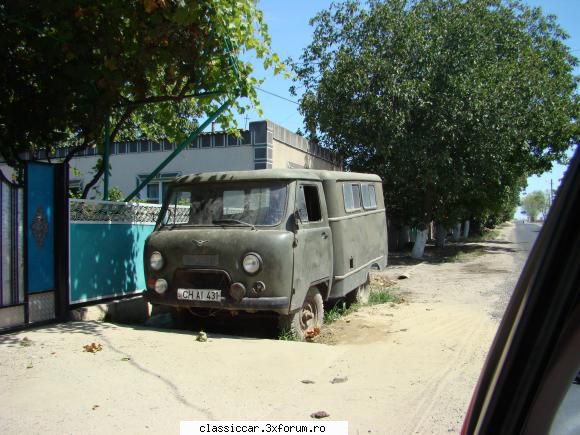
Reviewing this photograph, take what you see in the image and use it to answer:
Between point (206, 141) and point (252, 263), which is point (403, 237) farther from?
point (252, 263)

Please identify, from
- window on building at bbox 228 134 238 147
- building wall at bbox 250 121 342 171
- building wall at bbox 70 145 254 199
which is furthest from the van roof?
window on building at bbox 228 134 238 147

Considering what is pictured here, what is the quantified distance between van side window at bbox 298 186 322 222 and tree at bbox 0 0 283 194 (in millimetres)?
1866

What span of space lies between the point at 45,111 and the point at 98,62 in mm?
1114

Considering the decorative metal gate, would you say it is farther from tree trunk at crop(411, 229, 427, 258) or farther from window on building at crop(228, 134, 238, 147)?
tree trunk at crop(411, 229, 427, 258)

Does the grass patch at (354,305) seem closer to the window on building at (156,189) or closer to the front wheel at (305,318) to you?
the front wheel at (305,318)

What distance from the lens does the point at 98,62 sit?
25.5ft

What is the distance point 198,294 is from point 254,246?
3.05ft

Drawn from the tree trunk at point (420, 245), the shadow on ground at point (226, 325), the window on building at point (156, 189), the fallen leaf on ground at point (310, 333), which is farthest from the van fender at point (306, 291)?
the tree trunk at point (420, 245)

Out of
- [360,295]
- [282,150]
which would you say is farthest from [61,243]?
[282,150]

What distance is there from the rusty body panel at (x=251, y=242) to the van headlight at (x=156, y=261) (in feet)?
0.04

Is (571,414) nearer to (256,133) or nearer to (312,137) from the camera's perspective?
(256,133)

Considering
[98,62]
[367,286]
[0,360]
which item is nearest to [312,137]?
[367,286]

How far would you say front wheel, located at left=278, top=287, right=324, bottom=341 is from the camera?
636 centimetres

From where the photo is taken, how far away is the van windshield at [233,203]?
643 centimetres
